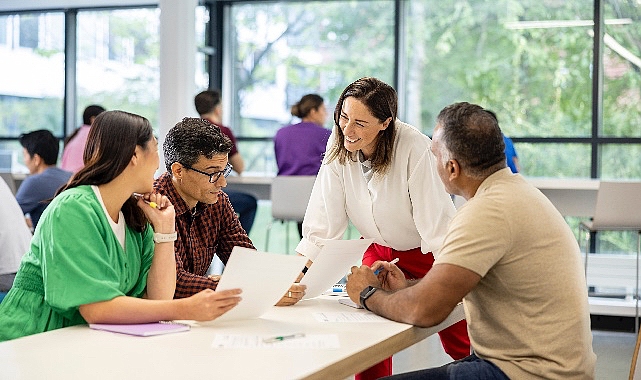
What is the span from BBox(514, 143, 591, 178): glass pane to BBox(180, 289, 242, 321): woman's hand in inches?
Answer: 236

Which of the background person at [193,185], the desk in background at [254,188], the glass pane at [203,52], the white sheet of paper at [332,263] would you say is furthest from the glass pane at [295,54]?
the white sheet of paper at [332,263]

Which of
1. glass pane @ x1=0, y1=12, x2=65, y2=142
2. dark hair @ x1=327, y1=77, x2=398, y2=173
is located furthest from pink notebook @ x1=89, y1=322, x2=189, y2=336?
glass pane @ x1=0, y1=12, x2=65, y2=142

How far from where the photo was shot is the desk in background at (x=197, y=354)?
1622mm

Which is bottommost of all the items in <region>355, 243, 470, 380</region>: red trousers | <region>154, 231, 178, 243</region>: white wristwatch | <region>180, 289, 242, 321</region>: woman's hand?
<region>355, 243, 470, 380</region>: red trousers

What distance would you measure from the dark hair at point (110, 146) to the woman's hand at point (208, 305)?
349mm

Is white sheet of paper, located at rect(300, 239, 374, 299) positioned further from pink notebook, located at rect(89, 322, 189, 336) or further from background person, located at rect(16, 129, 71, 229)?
background person, located at rect(16, 129, 71, 229)

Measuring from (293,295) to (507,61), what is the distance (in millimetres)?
5742

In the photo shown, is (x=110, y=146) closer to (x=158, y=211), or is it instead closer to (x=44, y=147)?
(x=158, y=211)

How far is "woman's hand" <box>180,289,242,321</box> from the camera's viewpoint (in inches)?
78.5

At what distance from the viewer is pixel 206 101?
6383 mm

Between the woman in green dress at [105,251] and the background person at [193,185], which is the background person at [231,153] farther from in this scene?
the woman in green dress at [105,251]

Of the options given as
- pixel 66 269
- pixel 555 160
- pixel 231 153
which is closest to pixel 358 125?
pixel 66 269

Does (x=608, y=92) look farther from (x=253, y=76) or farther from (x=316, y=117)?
(x=253, y=76)

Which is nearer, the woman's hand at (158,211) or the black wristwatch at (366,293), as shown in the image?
the woman's hand at (158,211)
